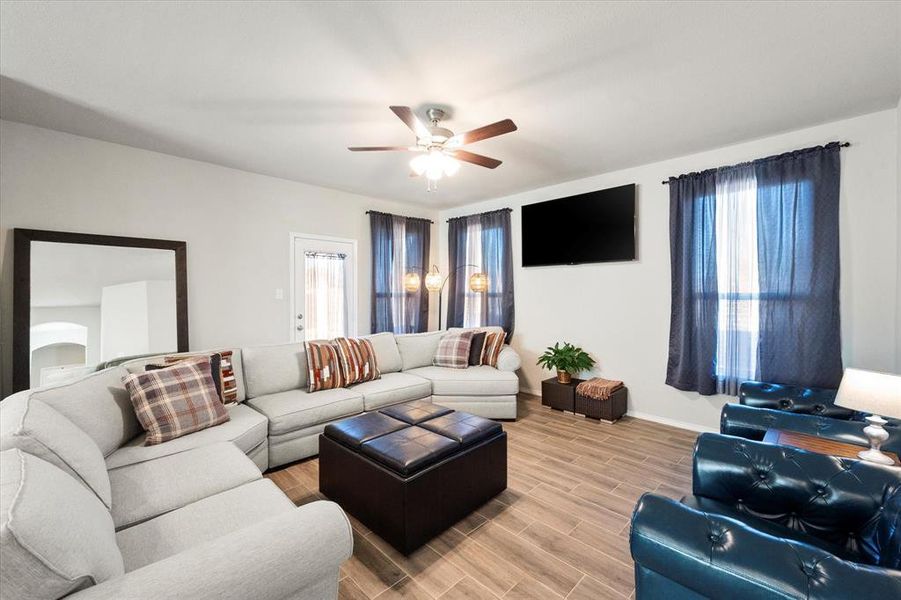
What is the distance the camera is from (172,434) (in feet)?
7.54

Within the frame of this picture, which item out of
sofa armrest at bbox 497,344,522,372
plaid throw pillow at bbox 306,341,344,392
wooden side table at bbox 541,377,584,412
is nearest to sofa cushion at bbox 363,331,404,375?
plaid throw pillow at bbox 306,341,344,392

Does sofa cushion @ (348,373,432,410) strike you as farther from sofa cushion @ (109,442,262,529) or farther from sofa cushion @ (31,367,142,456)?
sofa cushion @ (31,367,142,456)

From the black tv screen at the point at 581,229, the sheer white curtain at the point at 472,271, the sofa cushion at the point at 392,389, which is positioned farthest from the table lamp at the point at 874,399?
the sheer white curtain at the point at 472,271

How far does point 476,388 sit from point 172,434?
262 cm

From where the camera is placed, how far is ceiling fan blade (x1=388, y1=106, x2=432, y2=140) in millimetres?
2192

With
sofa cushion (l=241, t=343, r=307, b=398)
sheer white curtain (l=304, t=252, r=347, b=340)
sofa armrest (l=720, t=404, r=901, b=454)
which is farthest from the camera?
sheer white curtain (l=304, t=252, r=347, b=340)

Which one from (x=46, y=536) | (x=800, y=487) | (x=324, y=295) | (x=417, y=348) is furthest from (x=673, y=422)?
(x=46, y=536)

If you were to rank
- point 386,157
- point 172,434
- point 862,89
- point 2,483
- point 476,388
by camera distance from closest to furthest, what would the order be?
point 2,483
point 172,434
point 862,89
point 386,157
point 476,388

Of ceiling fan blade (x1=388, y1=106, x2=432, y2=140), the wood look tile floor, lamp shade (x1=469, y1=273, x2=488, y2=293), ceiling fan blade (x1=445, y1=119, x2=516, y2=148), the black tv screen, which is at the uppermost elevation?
ceiling fan blade (x1=388, y1=106, x2=432, y2=140)

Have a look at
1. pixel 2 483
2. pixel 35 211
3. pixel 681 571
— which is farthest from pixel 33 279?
pixel 681 571

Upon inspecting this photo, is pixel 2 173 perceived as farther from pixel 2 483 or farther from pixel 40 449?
pixel 2 483

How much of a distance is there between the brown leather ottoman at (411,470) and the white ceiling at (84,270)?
2630 mm

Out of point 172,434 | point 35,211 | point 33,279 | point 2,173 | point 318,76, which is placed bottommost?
point 172,434

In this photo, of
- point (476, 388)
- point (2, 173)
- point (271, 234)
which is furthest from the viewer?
point (271, 234)
